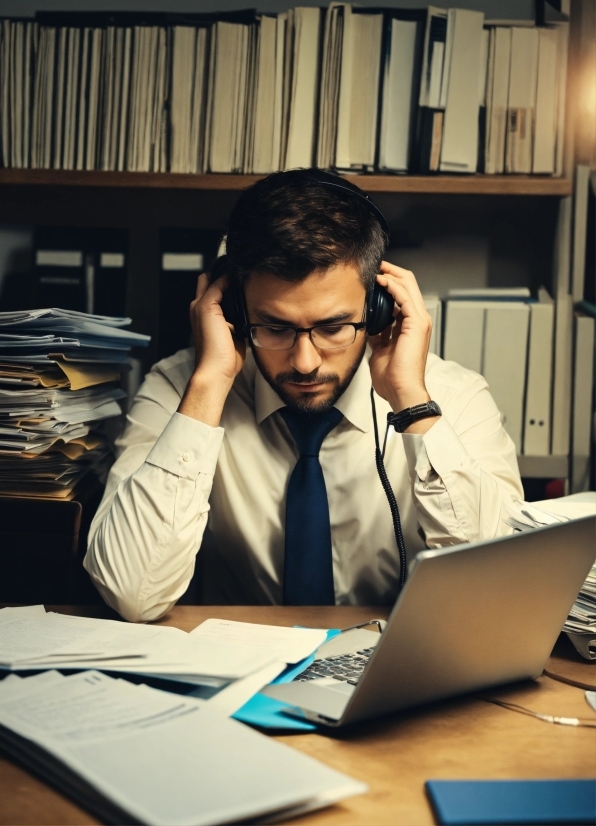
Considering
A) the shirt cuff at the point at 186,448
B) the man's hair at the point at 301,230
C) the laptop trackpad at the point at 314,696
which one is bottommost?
the laptop trackpad at the point at 314,696

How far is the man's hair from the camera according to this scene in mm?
1323

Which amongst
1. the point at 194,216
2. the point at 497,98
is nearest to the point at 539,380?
the point at 497,98

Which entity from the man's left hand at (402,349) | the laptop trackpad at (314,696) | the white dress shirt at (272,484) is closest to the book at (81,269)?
the white dress shirt at (272,484)

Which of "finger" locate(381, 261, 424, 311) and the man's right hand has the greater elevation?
"finger" locate(381, 261, 424, 311)

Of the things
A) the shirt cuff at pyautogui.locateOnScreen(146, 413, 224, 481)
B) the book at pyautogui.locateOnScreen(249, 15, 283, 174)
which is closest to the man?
the shirt cuff at pyautogui.locateOnScreen(146, 413, 224, 481)

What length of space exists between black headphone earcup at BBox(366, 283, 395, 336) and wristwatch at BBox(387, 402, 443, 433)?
0.17 metres

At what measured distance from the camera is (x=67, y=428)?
4.71 feet

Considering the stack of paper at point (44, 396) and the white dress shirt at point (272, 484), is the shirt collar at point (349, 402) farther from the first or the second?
the stack of paper at point (44, 396)

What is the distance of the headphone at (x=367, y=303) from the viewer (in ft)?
4.56

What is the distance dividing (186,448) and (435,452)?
39cm

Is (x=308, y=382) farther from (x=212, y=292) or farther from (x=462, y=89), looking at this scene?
(x=462, y=89)

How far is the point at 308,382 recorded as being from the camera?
4.51ft

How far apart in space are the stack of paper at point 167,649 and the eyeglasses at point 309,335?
1.66 feet

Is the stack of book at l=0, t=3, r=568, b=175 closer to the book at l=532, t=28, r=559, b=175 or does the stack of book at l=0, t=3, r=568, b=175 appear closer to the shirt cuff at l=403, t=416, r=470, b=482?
the book at l=532, t=28, r=559, b=175
